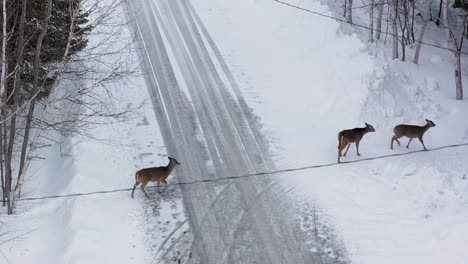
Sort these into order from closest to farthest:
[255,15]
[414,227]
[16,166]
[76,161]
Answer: [414,227], [76,161], [16,166], [255,15]

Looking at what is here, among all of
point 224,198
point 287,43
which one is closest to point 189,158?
point 224,198

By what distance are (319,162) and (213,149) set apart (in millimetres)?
3222

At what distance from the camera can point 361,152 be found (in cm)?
1719

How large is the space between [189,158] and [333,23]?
36.8 ft

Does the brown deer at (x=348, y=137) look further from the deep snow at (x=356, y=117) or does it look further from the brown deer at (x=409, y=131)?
the brown deer at (x=409, y=131)

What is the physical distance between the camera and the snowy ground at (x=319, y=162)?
43.8 ft

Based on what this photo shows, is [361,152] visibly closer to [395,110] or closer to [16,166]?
[395,110]

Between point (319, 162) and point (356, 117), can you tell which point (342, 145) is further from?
point (356, 117)

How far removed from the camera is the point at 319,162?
16.8m

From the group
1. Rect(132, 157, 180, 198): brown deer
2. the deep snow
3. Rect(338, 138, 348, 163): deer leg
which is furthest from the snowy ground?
Rect(132, 157, 180, 198): brown deer

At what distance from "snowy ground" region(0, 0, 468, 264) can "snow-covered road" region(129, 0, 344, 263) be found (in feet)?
1.70

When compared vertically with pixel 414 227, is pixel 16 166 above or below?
above

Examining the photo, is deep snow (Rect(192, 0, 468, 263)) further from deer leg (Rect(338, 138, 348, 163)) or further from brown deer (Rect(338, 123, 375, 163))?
brown deer (Rect(338, 123, 375, 163))

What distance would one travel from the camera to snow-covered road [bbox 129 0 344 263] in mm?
13406
